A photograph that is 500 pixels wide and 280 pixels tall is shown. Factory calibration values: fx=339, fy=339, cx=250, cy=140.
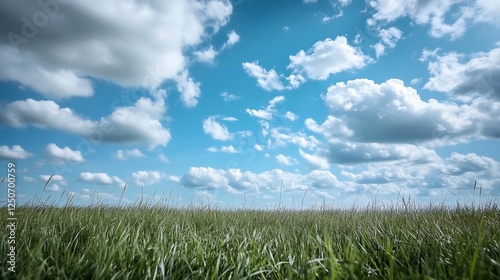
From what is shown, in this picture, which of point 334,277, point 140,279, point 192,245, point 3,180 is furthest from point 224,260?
point 3,180

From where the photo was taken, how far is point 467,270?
2.35 metres

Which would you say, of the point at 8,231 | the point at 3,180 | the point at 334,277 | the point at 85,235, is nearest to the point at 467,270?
the point at 334,277

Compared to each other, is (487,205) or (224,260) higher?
(487,205)

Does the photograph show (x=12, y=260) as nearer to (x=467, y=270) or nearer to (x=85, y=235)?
(x=85, y=235)

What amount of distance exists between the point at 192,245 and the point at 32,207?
5.10 metres

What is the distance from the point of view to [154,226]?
5.51m

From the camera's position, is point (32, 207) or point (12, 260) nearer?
point (12, 260)

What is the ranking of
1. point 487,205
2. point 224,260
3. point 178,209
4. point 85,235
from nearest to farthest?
point 224,260, point 85,235, point 487,205, point 178,209

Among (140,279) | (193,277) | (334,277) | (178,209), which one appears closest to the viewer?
(334,277)

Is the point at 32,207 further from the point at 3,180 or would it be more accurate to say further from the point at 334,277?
the point at 334,277

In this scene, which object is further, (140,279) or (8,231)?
(8,231)

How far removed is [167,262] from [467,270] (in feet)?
7.53

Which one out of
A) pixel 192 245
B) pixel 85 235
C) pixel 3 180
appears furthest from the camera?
pixel 3 180

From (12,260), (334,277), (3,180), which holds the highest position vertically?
(3,180)
